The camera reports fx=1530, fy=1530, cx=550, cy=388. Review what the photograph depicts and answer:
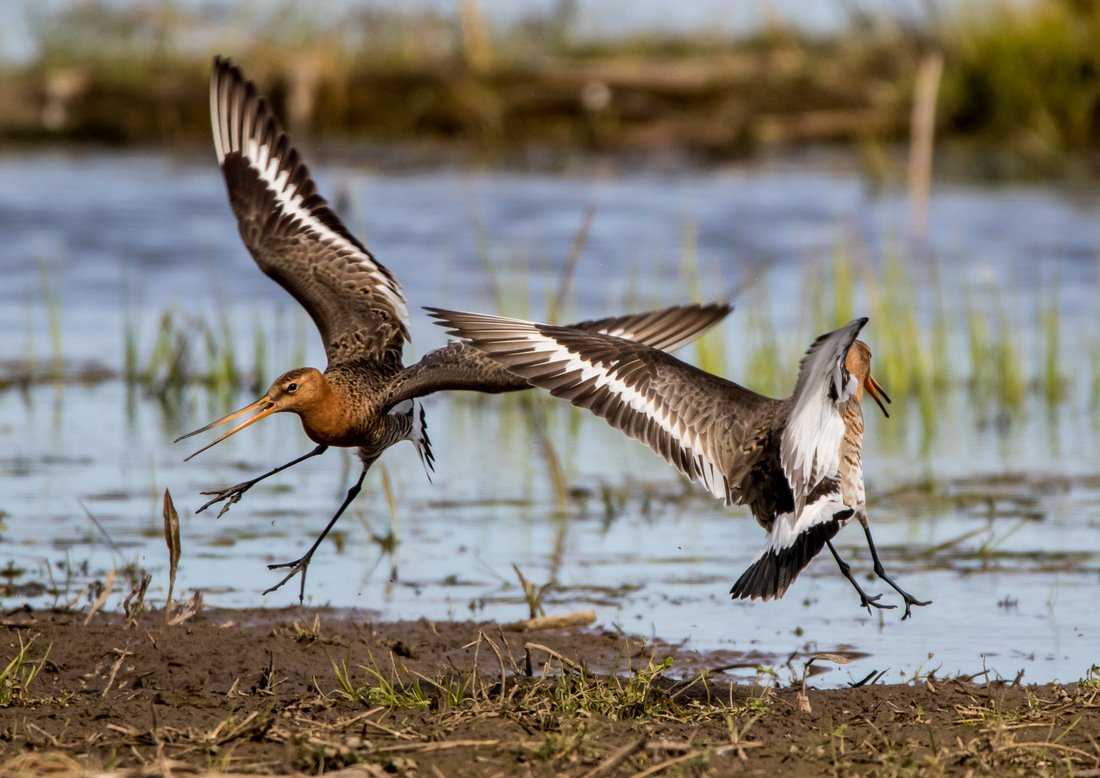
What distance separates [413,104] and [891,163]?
6417 mm

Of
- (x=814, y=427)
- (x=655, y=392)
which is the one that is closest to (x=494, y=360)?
(x=655, y=392)

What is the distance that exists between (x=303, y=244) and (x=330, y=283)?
0.22 metres

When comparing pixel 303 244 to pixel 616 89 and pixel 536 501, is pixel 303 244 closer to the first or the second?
pixel 536 501

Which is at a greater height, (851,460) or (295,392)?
(295,392)

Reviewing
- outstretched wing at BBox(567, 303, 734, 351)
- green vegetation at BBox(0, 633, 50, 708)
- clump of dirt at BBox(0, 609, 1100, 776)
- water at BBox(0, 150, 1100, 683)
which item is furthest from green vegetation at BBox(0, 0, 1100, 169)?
green vegetation at BBox(0, 633, 50, 708)

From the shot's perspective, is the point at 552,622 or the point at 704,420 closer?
the point at 704,420

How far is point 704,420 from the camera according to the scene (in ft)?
17.5

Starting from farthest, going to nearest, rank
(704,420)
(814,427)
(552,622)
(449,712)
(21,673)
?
(552,622)
(704,420)
(814,427)
(21,673)
(449,712)

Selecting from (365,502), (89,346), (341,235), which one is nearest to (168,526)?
(341,235)

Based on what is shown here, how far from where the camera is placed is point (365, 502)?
7.47 meters

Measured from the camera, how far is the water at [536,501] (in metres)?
5.84

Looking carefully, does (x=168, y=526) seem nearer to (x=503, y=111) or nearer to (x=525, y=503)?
(x=525, y=503)

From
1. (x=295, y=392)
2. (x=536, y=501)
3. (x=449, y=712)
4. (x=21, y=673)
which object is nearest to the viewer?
(x=449, y=712)

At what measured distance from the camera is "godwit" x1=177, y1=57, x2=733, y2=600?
6109mm
